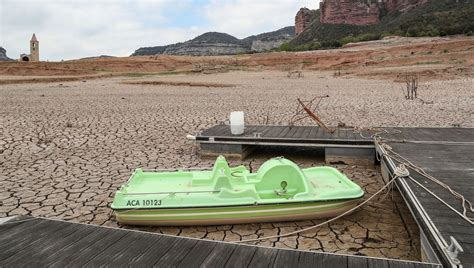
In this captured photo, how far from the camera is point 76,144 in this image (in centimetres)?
884

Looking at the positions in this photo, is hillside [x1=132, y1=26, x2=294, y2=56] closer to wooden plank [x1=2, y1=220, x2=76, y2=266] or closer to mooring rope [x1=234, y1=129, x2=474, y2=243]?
mooring rope [x1=234, y1=129, x2=474, y2=243]

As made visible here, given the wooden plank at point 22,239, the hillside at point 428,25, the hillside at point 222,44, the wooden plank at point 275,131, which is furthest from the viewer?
the hillside at point 222,44

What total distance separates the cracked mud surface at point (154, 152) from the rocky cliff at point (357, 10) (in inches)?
3101

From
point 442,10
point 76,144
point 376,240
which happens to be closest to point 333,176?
point 376,240

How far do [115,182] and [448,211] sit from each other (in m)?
4.78

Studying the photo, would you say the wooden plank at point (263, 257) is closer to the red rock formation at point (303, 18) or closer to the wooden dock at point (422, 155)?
the wooden dock at point (422, 155)

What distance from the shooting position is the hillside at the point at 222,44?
12644 centimetres

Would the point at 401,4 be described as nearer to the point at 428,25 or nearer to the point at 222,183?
the point at 428,25

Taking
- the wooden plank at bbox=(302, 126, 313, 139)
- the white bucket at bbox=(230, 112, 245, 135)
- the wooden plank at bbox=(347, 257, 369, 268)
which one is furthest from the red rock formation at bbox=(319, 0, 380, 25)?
the wooden plank at bbox=(347, 257, 369, 268)

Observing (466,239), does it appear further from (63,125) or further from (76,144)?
(63,125)

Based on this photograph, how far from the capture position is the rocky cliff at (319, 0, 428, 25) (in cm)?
8806

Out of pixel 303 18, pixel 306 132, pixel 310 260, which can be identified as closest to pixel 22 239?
pixel 310 260

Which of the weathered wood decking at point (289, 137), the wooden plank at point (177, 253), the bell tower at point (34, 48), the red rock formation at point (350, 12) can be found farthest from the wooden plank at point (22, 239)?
the red rock formation at point (350, 12)

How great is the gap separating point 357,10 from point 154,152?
313ft
